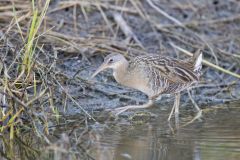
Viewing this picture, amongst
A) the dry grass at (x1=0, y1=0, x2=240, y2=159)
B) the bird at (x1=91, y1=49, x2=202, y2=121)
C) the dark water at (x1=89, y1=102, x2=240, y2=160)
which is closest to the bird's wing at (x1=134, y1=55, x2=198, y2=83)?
the bird at (x1=91, y1=49, x2=202, y2=121)

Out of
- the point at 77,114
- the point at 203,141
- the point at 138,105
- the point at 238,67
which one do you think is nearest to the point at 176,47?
the point at 238,67

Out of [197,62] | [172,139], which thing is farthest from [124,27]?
[172,139]

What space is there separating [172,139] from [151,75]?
3.57 feet

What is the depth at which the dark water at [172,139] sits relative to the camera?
5445 millimetres

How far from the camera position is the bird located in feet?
22.6

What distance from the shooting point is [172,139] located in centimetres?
598

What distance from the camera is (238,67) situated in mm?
8398

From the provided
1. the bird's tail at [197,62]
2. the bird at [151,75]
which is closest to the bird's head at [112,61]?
the bird at [151,75]

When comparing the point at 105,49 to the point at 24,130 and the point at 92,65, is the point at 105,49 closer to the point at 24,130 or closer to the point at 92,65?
the point at 92,65

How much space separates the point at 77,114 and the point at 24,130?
880mm

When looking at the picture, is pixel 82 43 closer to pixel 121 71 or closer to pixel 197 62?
pixel 121 71

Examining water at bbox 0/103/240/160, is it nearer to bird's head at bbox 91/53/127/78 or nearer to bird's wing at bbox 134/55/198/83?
bird's wing at bbox 134/55/198/83

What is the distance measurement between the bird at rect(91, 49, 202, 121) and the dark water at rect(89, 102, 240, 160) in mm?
251

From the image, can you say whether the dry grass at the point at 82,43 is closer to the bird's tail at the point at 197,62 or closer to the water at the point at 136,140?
the water at the point at 136,140
